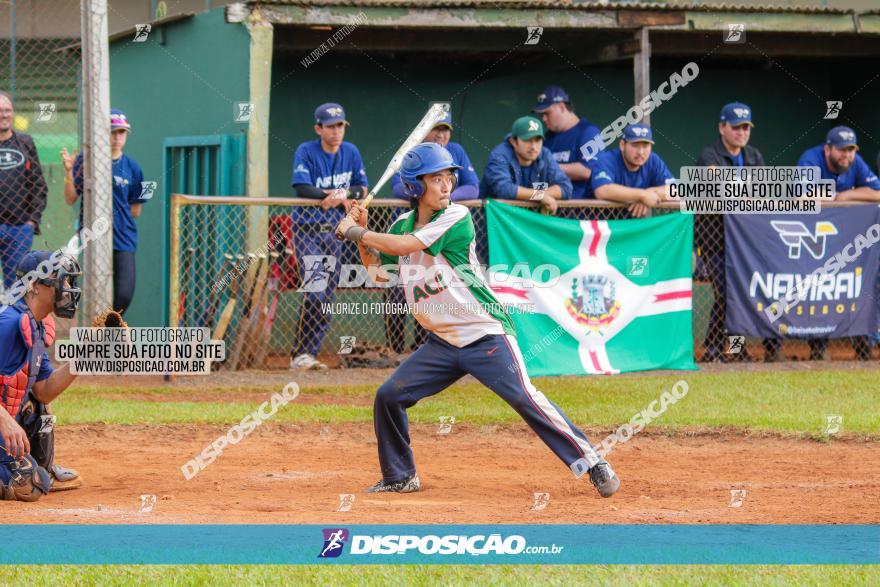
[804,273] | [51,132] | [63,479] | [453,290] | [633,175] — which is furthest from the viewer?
[51,132]

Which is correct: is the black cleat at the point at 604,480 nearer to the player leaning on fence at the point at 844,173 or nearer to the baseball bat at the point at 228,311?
the baseball bat at the point at 228,311

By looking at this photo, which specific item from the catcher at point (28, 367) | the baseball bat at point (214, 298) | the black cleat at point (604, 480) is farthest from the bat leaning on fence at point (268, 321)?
the black cleat at point (604, 480)

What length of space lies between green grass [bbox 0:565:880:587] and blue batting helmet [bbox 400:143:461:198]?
93.3 inches

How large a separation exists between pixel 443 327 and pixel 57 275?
2.13 metres

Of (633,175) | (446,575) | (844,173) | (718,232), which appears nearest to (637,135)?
(633,175)

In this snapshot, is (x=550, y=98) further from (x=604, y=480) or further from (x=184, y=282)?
(x=604, y=480)

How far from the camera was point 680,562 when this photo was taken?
524 cm

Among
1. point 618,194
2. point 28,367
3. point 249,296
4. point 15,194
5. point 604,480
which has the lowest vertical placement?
point 604,480

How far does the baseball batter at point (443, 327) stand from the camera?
6.82 meters

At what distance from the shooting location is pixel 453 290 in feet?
22.7

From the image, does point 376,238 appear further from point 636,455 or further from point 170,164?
point 170,164

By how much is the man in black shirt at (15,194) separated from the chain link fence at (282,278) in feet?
4.62

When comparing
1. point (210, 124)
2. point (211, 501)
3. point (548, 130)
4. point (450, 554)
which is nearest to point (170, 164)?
point (210, 124)

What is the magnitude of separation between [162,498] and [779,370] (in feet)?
24.6
